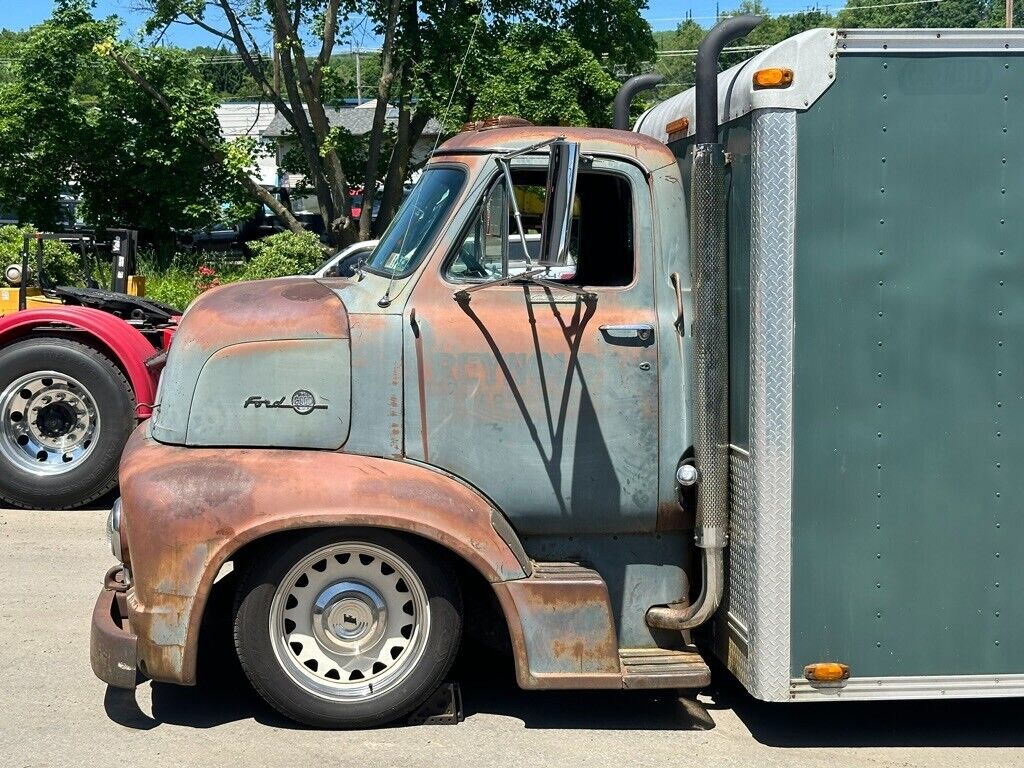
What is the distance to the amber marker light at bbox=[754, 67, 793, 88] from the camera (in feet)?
14.7

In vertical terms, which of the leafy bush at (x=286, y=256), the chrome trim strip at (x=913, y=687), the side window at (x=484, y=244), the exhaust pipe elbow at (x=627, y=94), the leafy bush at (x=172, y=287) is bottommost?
the chrome trim strip at (x=913, y=687)

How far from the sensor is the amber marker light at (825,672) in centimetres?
465

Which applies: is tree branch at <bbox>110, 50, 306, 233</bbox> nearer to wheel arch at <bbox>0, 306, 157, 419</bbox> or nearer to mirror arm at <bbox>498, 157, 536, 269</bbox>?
wheel arch at <bbox>0, 306, 157, 419</bbox>

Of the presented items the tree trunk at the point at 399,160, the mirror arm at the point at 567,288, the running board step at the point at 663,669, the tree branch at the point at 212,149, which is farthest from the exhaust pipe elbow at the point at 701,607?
the tree trunk at the point at 399,160

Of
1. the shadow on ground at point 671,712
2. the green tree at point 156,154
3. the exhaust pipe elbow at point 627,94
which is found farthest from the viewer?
the green tree at point 156,154

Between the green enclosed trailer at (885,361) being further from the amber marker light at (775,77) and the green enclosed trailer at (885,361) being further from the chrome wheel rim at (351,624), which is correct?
the chrome wheel rim at (351,624)

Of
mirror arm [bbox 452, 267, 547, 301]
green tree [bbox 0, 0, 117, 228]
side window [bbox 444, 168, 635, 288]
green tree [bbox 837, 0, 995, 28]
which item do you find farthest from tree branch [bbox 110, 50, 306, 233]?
green tree [bbox 837, 0, 995, 28]

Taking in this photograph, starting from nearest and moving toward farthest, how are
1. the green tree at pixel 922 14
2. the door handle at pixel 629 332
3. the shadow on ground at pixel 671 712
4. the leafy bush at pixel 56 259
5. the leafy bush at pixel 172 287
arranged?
the door handle at pixel 629 332
the shadow on ground at pixel 671 712
the leafy bush at pixel 56 259
the leafy bush at pixel 172 287
the green tree at pixel 922 14

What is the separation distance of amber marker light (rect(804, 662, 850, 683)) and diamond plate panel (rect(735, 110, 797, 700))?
0.09 meters

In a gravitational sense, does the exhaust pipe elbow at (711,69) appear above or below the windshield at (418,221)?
above

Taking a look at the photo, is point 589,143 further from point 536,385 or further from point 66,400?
point 66,400

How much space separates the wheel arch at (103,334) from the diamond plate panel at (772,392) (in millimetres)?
5085

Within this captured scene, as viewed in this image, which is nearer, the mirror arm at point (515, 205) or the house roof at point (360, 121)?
the mirror arm at point (515, 205)

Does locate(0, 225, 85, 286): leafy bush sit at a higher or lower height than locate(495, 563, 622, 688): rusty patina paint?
higher
